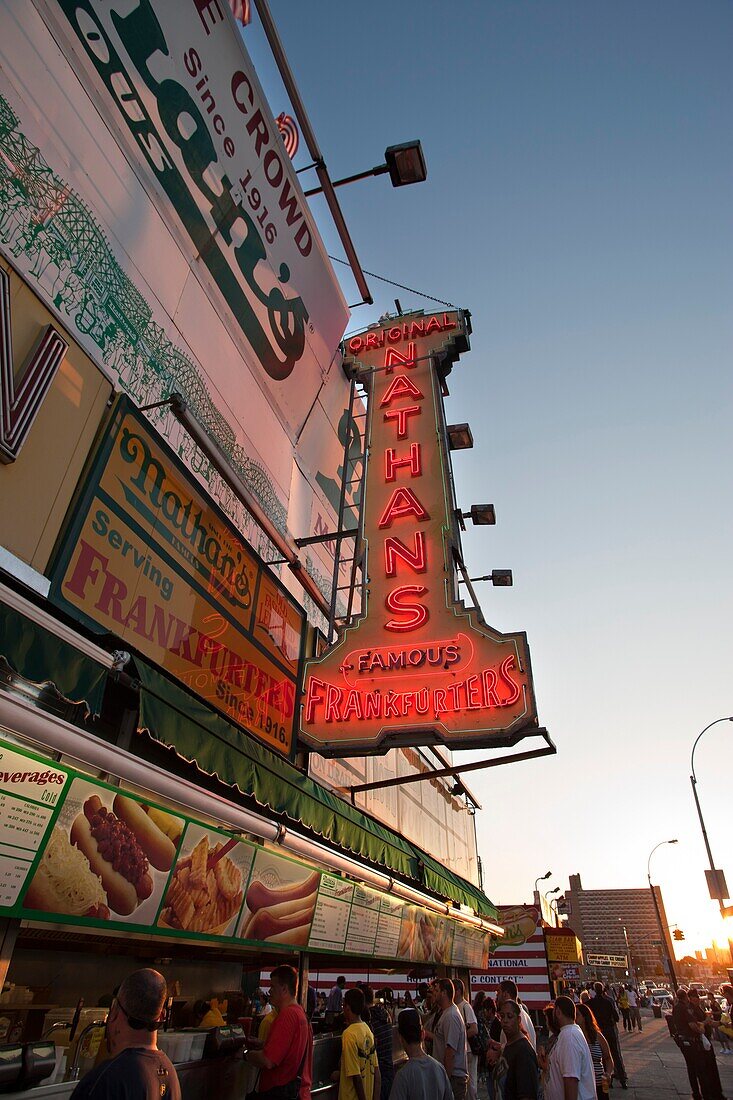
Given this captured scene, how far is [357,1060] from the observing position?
16.7ft

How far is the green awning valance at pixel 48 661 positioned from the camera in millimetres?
3473

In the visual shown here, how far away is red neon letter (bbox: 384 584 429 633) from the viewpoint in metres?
7.80

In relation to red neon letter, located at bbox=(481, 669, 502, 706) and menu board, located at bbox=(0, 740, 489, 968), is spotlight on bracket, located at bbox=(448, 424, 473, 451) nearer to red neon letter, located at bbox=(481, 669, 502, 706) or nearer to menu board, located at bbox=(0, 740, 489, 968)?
red neon letter, located at bbox=(481, 669, 502, 706)

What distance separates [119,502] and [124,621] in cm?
100

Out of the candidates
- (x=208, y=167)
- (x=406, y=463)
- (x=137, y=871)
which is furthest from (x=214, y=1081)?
(x=208, y=167)

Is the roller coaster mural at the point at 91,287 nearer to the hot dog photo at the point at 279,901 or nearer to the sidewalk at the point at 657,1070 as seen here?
the hot dog photo at the point at 279,901

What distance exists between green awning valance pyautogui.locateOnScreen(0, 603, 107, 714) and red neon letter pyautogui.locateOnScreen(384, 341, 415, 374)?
938 cm

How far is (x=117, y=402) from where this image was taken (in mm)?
5426

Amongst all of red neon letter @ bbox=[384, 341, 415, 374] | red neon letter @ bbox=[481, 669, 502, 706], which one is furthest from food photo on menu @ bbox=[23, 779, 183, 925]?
red neon letter @ bbox=[384, 341, 415, 374]

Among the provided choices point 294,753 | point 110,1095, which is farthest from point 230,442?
point 110,1095

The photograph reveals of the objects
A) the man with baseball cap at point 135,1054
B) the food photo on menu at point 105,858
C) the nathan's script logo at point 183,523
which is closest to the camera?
the man with baseball cap at point 135,1054

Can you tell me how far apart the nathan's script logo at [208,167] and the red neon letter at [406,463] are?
2.16 m

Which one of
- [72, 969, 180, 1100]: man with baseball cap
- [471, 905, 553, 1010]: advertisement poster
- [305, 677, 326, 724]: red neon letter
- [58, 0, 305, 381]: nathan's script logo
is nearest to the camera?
[72, 969, 180, 1100]: man with baseball cap

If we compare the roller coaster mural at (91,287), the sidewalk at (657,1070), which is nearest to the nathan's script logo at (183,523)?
the roller coaster mural at (91,287)
